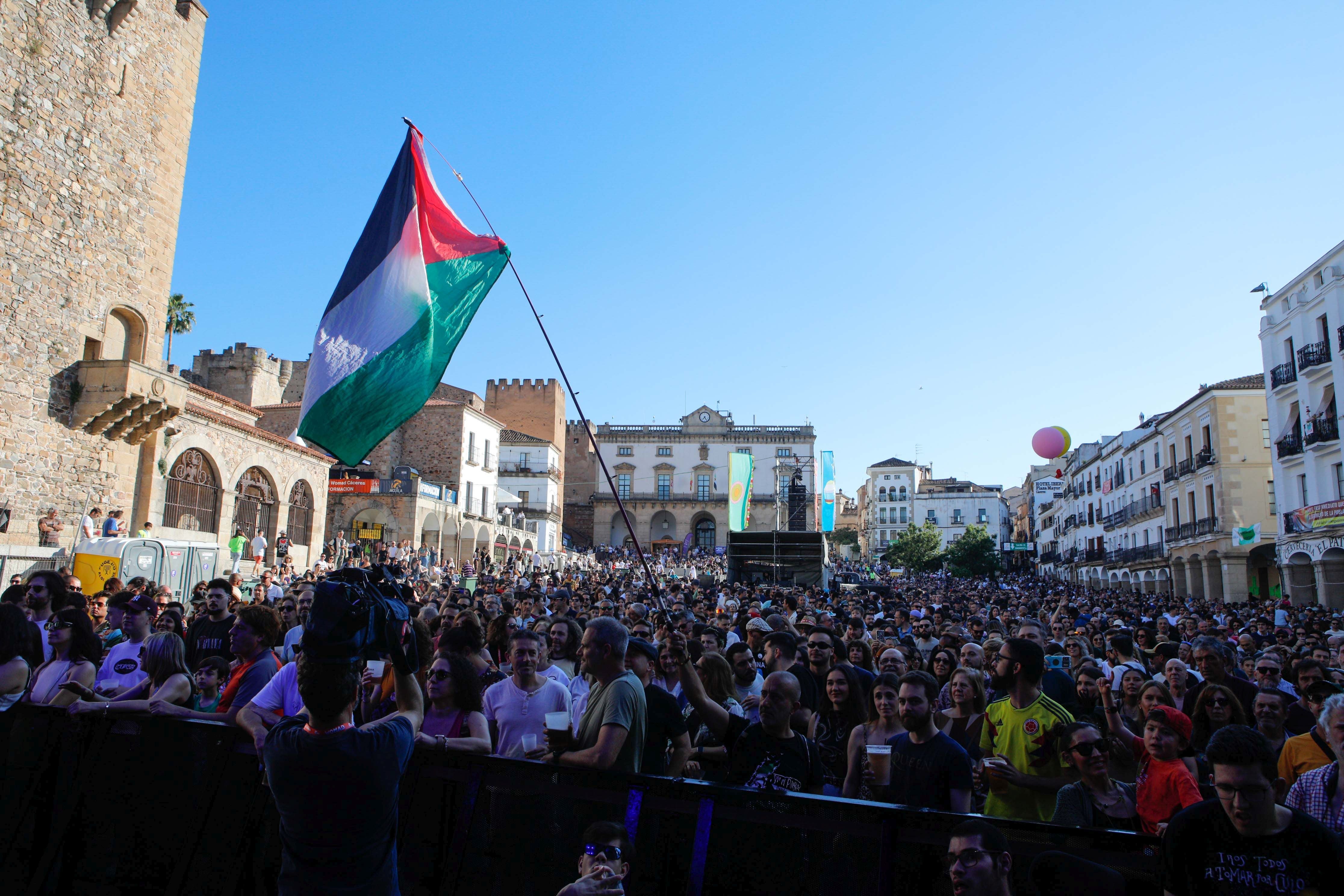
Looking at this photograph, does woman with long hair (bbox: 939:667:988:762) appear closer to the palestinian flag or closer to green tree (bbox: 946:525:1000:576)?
the palestinian flag

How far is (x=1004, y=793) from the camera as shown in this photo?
4051mm

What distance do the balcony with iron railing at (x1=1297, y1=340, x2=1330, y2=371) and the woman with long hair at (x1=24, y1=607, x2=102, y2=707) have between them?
31.5 m

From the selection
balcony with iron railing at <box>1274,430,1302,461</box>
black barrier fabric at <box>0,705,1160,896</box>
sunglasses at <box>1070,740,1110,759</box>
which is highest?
balcony with iron railing at <box>1274,430,1302,461</box>

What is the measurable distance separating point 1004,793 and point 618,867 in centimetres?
216

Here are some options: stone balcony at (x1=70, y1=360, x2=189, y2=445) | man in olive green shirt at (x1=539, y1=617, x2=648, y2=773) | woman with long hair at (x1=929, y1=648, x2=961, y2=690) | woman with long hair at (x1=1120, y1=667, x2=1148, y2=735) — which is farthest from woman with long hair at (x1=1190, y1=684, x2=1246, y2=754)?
stone balcony at (x1=70, y1=360, x2=189, y2=445)

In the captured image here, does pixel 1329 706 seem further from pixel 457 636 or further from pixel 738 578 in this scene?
pixel 738 578

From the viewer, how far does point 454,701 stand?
397 cm

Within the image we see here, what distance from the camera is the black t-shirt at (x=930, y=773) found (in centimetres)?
374

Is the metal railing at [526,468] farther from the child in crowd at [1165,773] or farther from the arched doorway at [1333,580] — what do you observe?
the child in crowd at [1165,773]

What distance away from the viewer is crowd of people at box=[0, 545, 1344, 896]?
2.68 meters

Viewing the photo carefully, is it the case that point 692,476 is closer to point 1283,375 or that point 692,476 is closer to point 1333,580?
point 1283,375

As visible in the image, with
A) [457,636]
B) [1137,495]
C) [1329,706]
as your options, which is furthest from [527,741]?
[1137,495]

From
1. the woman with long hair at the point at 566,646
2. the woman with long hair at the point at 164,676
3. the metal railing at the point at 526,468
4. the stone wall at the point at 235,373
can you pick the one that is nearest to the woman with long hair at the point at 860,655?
the woman with long hair at the point at 566,646

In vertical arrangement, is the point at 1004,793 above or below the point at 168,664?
below
